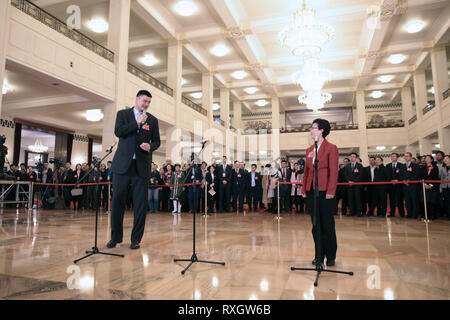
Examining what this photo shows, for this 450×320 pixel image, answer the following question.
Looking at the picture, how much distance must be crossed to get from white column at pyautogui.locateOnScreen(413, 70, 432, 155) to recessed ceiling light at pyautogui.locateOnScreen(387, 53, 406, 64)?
1.48m

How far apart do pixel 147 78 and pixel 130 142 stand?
831cm

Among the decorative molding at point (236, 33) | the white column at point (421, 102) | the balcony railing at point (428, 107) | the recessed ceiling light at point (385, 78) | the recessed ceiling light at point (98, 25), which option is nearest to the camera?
the recessed ceiling light at point (98, 25)

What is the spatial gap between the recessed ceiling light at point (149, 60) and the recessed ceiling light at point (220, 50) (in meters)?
2.91

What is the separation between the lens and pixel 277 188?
7320 mm

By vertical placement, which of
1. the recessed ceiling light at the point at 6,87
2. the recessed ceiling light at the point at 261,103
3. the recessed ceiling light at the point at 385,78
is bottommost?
the recessed ceiling light at the point at 6,87

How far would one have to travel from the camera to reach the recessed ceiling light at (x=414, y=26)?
10.7m

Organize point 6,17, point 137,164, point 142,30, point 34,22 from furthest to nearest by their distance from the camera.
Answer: point 142,30, point 34,22, point 6,17, point 137,164

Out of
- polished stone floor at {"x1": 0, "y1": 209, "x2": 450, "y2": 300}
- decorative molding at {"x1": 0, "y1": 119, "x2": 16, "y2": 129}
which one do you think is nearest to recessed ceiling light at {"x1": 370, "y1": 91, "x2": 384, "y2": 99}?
polished stone floor at {"x1": 0, "y1": 209, "x2": 450, "y2": 300}

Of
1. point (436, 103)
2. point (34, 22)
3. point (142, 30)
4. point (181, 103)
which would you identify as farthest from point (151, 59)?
point (436, 103)

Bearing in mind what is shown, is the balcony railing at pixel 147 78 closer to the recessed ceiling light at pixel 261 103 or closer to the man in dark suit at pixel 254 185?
the man in dark suit at pixel 254 185

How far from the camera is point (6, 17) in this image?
616 centimetres

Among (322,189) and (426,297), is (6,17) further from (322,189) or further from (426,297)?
(426,297)

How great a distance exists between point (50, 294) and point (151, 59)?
13626mm

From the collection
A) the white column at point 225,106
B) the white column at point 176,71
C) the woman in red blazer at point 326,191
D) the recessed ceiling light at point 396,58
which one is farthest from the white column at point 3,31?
the recessed ceiling light at point 396,58
